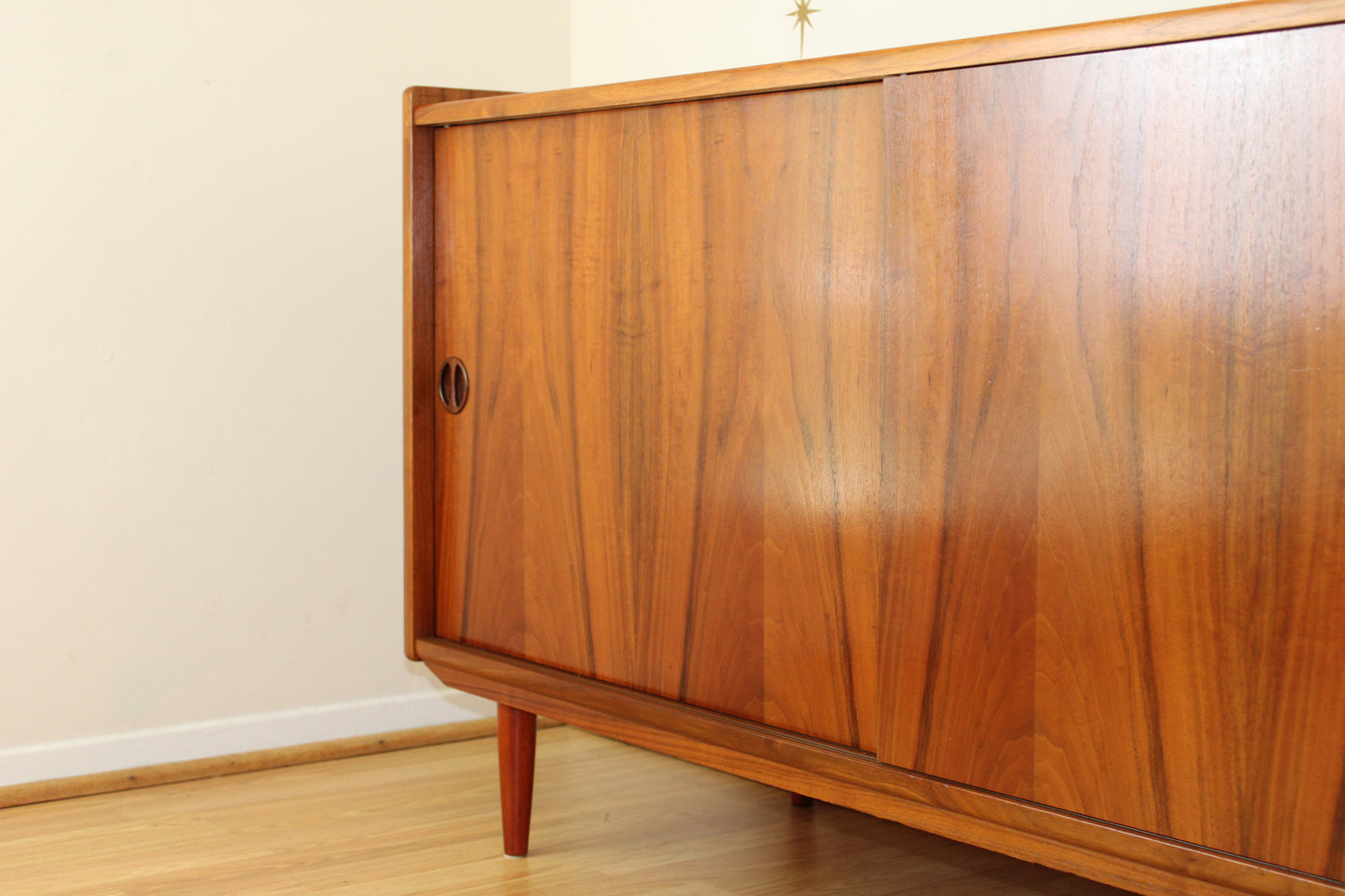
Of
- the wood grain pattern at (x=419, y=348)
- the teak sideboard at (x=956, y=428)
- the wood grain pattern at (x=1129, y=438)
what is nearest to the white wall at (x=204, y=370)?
the wood grain pattern at (x=419, y=348)

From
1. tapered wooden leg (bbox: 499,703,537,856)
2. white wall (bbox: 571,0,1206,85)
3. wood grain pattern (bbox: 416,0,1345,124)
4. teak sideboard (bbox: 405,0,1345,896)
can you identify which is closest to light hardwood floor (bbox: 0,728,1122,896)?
tapered wooden leg (bbox: 499,703,537,856)

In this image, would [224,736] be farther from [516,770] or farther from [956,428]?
[956,428]

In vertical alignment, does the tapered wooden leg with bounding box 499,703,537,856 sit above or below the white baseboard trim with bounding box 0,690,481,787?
above

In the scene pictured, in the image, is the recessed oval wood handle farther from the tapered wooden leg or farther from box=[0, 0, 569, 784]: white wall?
box=[0, 0, 569, 784]: white wall

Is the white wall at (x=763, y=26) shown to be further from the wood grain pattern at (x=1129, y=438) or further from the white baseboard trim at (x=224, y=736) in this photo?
the white baseboard trim at (x=224, y=736)

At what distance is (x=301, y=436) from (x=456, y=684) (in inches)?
24.2

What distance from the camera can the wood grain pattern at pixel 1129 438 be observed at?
74 centimetres

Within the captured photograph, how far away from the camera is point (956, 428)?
90cm

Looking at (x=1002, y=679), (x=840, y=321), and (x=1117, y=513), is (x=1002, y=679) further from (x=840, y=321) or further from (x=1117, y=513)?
(x=840, y=321)

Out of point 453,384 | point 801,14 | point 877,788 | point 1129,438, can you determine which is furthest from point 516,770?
point 801,14

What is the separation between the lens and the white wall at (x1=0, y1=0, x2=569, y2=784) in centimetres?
163

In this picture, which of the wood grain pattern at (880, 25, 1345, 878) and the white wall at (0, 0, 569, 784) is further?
the white wall at (0, 0, 569, 784)

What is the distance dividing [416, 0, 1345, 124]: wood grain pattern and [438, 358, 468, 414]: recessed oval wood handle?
10.3 inches

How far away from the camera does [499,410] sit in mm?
1281
